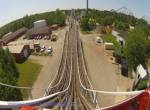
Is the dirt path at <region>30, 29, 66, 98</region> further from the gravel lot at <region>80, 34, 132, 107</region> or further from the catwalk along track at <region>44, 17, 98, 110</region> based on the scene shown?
the gravel lot at <region>80, 34, 132, 107</region>

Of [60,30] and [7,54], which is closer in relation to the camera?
[7,54]

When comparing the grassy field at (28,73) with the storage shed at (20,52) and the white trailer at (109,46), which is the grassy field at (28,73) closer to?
the storage shed at (20,52)

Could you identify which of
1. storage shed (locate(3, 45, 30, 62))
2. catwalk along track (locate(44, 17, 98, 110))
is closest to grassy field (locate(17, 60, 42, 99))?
storage shed (locate(3, 45, 30, 62))

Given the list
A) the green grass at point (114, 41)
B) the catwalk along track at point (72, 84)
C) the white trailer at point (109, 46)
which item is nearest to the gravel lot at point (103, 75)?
the white trailer at point (109, 46)

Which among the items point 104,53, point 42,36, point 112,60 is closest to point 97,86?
point 112,60

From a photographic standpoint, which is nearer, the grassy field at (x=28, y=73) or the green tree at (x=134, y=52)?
the grassy field at (x=28, y=73)

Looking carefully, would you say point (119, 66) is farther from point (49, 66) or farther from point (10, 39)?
point (10, 39)
